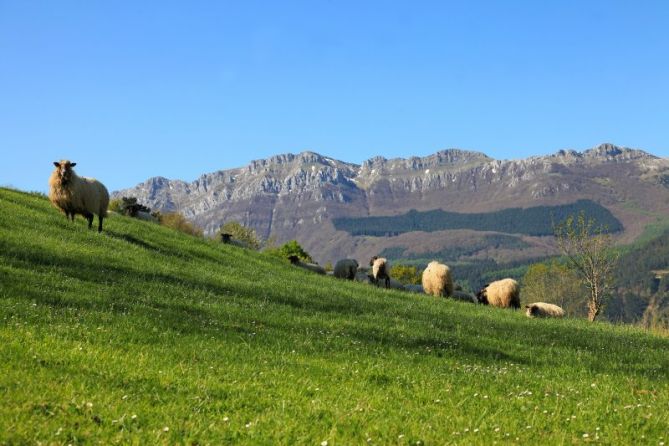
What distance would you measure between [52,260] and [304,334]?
43.4ft

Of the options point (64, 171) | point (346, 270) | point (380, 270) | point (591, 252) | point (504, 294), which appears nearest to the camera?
point (64, 171)

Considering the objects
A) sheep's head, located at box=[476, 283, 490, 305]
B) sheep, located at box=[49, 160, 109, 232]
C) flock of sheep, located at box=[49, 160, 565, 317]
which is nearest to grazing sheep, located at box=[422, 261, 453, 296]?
flock of sheep, located at box=[49, 160, 565, 317]

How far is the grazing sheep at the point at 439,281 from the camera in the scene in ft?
151

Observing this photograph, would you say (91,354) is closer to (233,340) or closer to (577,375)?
(233,340)

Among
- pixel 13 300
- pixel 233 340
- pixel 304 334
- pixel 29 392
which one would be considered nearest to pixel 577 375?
pixel 304 334

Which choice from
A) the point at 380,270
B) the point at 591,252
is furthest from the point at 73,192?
the point at 591,252

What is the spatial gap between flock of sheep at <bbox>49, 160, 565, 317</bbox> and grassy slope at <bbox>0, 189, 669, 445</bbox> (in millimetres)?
7661

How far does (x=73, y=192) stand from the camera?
35.3 m

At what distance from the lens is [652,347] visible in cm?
2306

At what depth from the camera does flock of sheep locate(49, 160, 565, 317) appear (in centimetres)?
3522

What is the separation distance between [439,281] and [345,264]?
1117 cm

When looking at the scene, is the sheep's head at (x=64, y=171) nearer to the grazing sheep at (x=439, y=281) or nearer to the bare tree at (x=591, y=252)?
the grazing sheep at (x=439, y=281)

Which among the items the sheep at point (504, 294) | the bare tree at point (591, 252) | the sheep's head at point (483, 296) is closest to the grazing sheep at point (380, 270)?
the sheep's head at point (483, 296)

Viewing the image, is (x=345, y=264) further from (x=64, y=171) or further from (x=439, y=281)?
(x=64, y=171)
